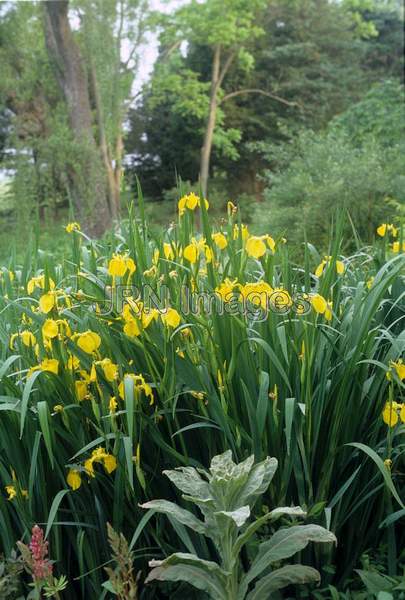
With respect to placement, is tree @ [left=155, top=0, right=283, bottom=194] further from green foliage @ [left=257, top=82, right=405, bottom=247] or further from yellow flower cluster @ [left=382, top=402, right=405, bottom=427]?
yellow flower cluster @ [left=382, top=402, right=405, bottom=427]

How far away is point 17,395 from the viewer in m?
1.73

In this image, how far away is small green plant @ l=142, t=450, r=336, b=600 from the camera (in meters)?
1.32

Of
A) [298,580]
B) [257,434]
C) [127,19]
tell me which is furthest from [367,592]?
[127,19]

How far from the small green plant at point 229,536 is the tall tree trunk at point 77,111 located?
10260mm

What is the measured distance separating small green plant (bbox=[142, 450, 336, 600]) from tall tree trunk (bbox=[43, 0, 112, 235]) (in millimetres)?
10260

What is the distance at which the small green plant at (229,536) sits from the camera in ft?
4.34

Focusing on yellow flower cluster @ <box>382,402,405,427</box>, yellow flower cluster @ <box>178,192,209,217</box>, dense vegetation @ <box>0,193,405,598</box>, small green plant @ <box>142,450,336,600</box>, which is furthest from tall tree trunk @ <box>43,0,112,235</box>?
small green plant @ <box>142,450,336,600</box>

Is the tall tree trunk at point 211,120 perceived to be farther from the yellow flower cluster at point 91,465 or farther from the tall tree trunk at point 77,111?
the yellow flower cluster at point 91,465

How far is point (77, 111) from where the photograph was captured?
1195 cm

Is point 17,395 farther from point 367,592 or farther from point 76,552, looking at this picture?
point 367,592

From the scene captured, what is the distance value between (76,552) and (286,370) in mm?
757

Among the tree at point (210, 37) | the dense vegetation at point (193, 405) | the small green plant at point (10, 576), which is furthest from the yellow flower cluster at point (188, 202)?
the tree at point (210, 37)

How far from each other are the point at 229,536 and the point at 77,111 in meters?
11.6

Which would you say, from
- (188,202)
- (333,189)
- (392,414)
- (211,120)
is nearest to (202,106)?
(211,120)
